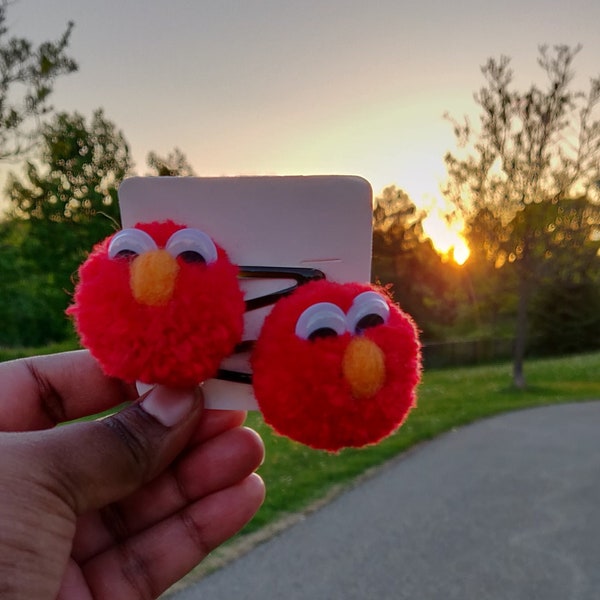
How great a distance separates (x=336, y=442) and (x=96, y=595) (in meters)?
0.80

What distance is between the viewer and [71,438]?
3.56ft

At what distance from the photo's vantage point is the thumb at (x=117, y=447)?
106cm

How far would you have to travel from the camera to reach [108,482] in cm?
111

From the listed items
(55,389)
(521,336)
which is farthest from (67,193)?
(521,336)

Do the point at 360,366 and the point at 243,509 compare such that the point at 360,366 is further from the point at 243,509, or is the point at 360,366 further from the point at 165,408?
the point at 243,509

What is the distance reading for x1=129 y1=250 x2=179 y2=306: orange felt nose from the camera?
2.96ft

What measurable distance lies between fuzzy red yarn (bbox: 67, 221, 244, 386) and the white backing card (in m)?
0.10

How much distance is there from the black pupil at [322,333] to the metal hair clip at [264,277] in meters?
0.15

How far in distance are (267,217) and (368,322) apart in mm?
274

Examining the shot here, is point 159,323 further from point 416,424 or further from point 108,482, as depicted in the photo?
point 416,424

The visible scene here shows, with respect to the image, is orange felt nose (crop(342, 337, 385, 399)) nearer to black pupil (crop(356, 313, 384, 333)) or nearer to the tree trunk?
black pupil (crop(356, 313, 384, 333))

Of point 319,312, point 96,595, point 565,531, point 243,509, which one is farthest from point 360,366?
point 565,531

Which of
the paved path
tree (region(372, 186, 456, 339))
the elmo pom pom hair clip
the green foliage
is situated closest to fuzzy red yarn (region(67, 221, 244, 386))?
the elmo pom pom hair clip

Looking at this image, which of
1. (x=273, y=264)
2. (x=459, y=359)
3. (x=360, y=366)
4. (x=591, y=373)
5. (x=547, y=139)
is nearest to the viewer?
(x=360, y=366)
